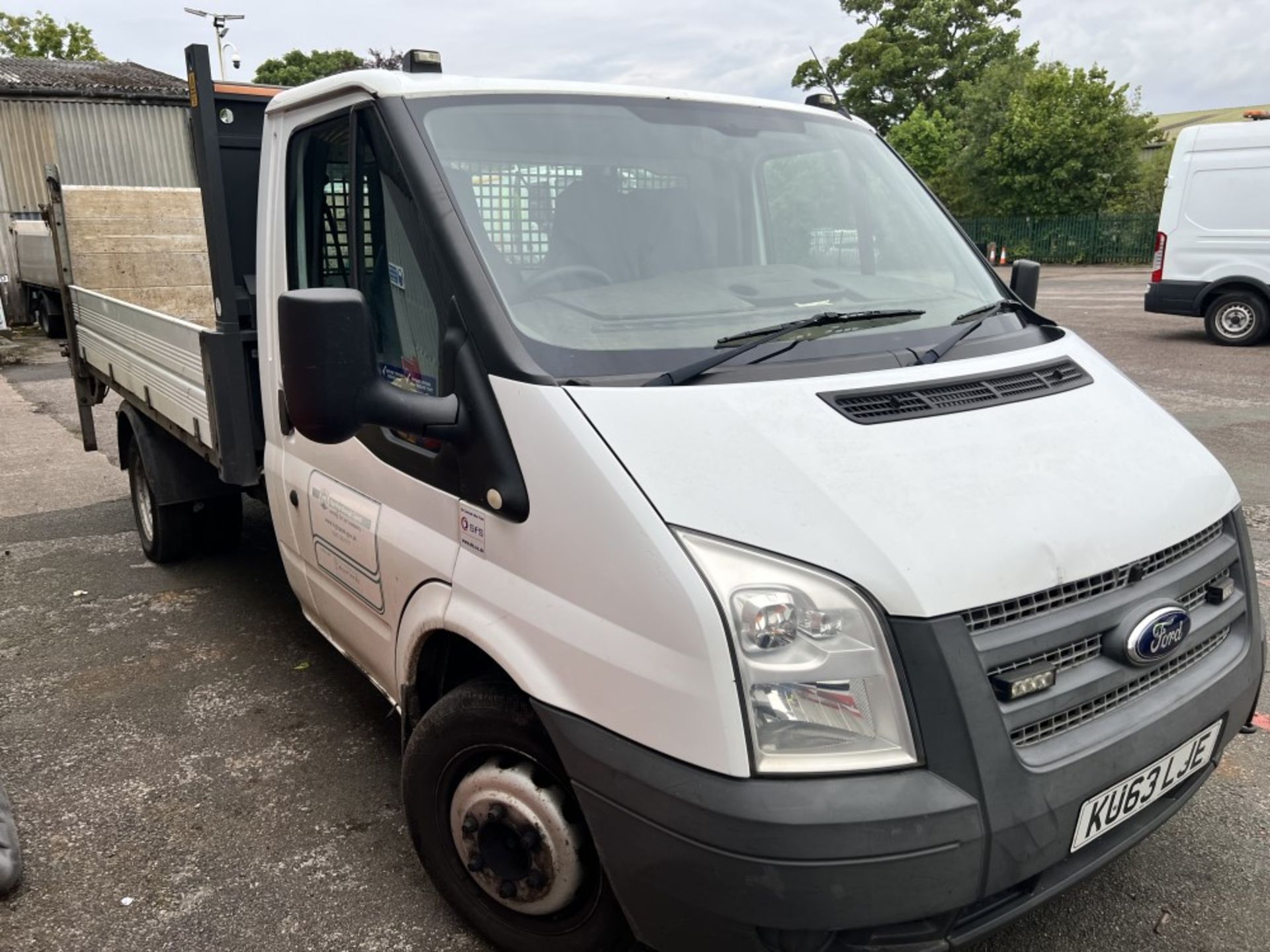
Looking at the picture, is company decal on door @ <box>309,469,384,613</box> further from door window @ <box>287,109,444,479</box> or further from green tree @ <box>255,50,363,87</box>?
green tree @ <box>255,50,363,87</box>

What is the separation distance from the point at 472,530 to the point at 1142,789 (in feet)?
5.12

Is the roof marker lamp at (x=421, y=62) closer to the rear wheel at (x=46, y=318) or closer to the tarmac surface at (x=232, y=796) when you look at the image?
the tarmac surface at (x=232, y=796)

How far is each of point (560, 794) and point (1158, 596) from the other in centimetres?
135

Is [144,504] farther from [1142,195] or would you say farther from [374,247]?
[1142,195]

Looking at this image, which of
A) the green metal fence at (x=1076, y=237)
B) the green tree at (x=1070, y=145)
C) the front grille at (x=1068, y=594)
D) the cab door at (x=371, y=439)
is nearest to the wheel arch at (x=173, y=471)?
the cab door at (x=371, y=439)

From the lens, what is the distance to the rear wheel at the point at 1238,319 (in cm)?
1244

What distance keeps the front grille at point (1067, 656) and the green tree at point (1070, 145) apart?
34799 millimetres

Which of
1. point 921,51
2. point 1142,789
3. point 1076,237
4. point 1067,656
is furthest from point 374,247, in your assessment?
point 921,51

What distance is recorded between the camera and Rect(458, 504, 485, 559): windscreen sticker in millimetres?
2309

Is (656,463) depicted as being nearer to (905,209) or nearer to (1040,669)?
(1040,669)

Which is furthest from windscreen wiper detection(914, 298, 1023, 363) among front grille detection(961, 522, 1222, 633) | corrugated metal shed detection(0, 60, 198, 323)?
corrugated metal shed detection(0, 60, 198, 323)

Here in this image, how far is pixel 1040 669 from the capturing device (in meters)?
1.94

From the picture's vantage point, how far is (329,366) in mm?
2064

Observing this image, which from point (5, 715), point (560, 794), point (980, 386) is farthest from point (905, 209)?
point (5, 715)
